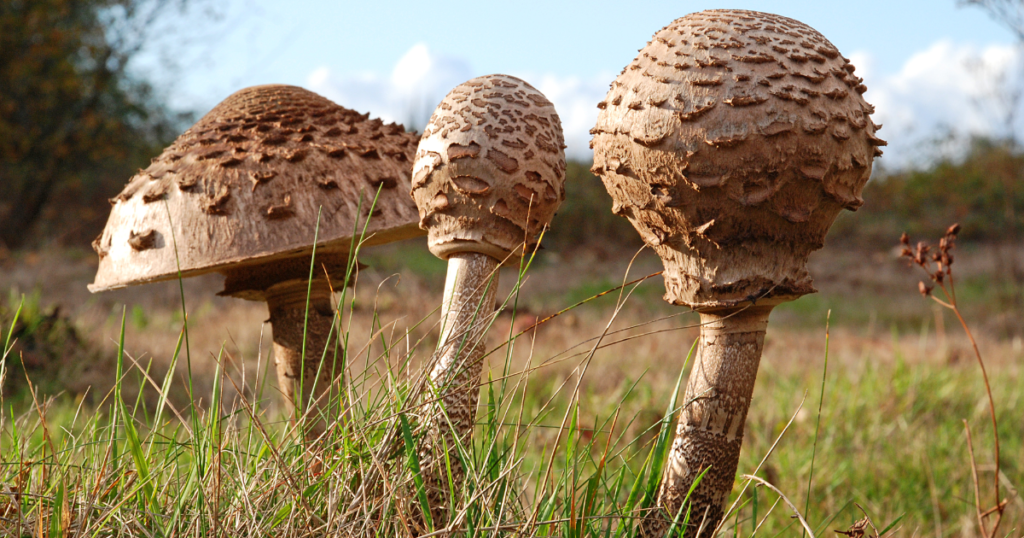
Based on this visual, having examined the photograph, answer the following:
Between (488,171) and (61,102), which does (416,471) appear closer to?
(488,171)

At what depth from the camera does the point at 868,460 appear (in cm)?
336

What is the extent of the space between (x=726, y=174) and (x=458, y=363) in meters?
0.72

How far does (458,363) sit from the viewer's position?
1.67 meters

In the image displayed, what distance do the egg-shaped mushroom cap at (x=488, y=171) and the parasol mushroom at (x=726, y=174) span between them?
0.19 meters

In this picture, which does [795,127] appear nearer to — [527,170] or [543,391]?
[527,170]

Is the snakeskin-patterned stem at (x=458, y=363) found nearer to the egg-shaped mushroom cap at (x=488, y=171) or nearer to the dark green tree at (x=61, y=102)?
the egg-shaped mushroom cap at (x=488, y=171)

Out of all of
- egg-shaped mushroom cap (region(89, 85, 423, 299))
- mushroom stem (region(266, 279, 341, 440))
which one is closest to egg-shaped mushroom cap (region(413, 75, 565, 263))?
egg-shaped mushroom cap (region(89, 85, 423, 299))

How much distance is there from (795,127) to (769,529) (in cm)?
184

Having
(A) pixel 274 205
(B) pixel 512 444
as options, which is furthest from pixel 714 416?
(A) pixel 274 205

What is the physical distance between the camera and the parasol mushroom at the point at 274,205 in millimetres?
1996

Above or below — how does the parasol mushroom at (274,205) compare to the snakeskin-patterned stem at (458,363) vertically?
above

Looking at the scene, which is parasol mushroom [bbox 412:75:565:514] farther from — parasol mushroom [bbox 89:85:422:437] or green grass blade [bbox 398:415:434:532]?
parasol mushroom [bbox 89:85:422:437]

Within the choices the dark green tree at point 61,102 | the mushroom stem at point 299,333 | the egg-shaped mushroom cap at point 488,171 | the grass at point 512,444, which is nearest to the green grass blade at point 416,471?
the grass at point 512,444

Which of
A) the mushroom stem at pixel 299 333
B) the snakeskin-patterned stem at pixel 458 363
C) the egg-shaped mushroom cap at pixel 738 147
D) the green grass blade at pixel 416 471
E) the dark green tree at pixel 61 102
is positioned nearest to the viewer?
the egg-shaped mushroom cap at pixel 738 147
